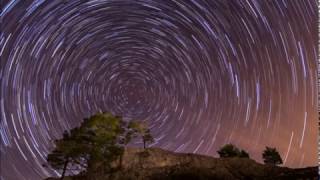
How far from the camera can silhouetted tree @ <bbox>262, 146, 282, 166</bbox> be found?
2120 inches

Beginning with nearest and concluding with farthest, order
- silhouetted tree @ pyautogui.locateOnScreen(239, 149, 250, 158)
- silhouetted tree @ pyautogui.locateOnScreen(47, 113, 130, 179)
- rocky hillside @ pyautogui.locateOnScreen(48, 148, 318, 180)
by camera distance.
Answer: silhouetted tree @ pyautogui.locateOnScreen(47, 113, 130, 179) → rocky hillside @ pyautogui.locateOnScreen(48, 148, 318, 180) → silhouetted tree @ pyautogui.locateOnScreen(239, 149, 250, 158)

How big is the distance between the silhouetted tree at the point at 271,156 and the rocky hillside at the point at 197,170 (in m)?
11.0

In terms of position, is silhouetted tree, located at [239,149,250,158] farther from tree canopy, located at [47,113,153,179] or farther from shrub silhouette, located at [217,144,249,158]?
tree canopy, located at [47,113,153,179]

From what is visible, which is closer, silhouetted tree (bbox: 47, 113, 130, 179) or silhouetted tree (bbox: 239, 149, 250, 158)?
silhouetted tree (bbox: 47, 113, 130, 179)

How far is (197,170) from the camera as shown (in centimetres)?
3734

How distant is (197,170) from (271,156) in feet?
70.2

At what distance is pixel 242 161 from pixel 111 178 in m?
16.2

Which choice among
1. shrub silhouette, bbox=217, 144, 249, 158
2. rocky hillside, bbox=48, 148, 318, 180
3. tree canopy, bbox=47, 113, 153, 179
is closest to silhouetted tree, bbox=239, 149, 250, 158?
shrub silhouette, bbox=217, 144, 249, 158

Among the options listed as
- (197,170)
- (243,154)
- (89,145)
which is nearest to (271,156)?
(243,154)

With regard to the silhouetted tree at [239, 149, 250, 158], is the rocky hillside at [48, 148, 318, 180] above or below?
below

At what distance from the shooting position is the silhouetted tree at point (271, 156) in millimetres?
53859

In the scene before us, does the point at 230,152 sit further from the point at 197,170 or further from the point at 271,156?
the point at 197,170

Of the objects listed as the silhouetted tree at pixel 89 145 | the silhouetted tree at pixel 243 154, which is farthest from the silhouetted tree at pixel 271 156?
the silhouetted tree at pixel 89 145

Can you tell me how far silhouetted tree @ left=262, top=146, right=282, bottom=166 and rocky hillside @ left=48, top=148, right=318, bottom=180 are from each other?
11.0 metres
